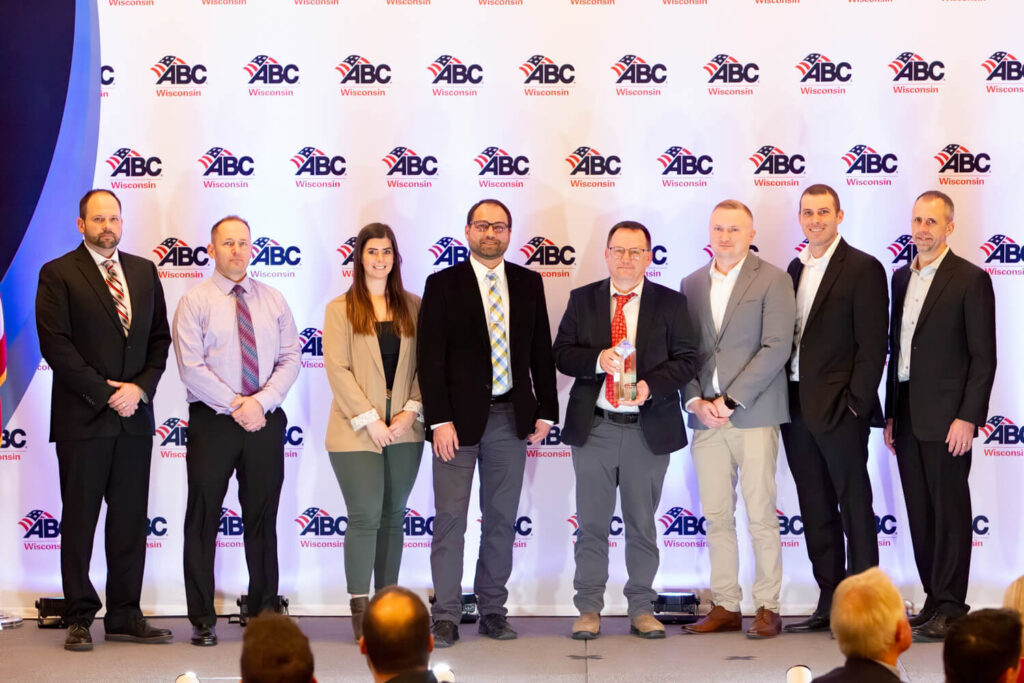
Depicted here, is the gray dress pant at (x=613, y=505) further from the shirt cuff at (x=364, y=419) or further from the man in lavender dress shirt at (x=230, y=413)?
the man in lavender dress shirt at (x=230, y=413)

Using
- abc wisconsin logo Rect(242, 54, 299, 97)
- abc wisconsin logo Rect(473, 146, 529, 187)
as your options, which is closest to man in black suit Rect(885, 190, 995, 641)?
abc wisconsin logo Rect(473, 146, 529, 187)

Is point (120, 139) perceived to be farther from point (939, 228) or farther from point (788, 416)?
point (939, 228)

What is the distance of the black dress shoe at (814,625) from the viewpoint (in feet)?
16.6

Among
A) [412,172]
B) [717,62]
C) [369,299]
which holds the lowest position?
[369,299]

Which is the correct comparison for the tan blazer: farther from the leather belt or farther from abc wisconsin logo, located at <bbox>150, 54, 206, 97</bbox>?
abc wisconsin logo, located at <bbox>150, 54, 206, 97</bbox>

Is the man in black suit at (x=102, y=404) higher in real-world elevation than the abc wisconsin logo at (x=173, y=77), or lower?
lower

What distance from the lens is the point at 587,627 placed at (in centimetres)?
500

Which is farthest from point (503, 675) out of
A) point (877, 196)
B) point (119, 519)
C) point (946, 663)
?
point (877, 196)

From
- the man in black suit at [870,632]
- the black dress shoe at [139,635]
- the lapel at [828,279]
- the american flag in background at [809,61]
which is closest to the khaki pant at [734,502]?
the lapel at [828,279]

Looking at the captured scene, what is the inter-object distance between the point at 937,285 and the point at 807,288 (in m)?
0.56

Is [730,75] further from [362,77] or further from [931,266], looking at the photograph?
[362,77]

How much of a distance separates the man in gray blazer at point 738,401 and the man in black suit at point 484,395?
0.74 metres

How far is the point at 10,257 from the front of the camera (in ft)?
18.5

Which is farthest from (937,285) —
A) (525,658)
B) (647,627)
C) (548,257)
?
(525,658)
